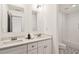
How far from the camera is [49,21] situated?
2689 mm

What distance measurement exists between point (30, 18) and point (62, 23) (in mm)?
2053

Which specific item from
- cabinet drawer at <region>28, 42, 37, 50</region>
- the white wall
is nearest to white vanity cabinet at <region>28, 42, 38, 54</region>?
cabinet drawer at <region>28, 42, 37, 50</region>

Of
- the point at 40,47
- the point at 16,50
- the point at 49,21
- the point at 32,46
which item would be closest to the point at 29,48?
the point at 32,46

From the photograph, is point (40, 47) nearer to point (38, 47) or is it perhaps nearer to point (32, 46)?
point (38, 47)

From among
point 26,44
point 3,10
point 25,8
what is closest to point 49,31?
point 25,8

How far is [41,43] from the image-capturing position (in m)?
1.98

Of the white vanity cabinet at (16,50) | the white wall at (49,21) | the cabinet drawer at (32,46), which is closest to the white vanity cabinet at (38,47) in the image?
the cabinet drawer at (32,46)

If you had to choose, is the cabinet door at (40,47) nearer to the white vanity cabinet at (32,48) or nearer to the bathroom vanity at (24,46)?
the bathroom vanity at (24,46)

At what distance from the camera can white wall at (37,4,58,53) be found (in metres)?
2.54

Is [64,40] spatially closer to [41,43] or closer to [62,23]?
[62,23]

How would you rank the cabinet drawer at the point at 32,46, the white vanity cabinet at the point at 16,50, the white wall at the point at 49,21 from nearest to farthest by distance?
1. the white vanity cabinet at the point at 16,50
2. the cabinet drawer at the point at 32,46
3. the white wall at the point at 49,21

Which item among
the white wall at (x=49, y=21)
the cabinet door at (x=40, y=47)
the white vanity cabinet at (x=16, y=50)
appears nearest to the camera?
the white vanity cabinet at (x=16, y=50)

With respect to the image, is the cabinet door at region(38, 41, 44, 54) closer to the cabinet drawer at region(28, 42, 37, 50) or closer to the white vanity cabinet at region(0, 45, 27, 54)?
the cabinet drawer at region(28, 42, 37, 50)

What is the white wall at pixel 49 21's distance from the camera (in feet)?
8.35
